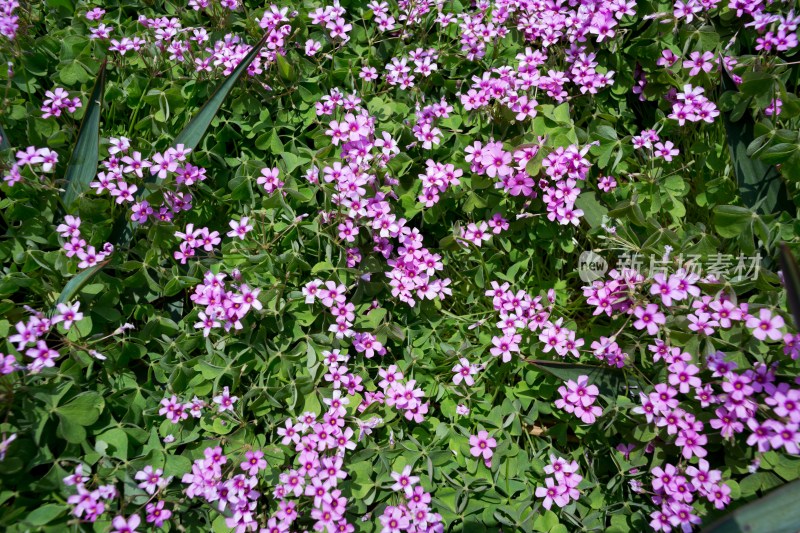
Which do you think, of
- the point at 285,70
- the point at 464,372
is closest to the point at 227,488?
the point at 464,372

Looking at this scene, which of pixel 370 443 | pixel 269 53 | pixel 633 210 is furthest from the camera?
pixel 269 53

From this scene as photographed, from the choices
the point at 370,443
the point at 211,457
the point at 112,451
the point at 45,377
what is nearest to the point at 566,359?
the point at 370,443

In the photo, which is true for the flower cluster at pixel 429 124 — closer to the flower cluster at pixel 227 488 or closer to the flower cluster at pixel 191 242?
the flower cluster at pixel 191 242

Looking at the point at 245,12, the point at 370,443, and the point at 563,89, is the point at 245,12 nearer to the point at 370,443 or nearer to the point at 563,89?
the point at 563,89

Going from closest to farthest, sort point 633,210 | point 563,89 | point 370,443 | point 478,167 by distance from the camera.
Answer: point 370,443 → point 633,210 → point 478,167 → point 563,89

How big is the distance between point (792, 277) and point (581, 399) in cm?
87

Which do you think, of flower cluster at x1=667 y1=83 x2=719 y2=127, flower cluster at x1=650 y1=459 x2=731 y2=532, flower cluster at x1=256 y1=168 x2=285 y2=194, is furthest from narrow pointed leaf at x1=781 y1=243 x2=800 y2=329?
flower cluster at x1=256 y1=168 x2=285 y2=194

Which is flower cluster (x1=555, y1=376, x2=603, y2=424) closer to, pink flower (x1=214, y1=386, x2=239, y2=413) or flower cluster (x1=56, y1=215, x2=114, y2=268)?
pink flower (x1=214, y1=386, x2=239, y2=413)

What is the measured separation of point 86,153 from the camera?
2627mm

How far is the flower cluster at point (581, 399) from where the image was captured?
2277 mm

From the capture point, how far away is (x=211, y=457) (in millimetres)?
2146

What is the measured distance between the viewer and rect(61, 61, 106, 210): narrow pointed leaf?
2609mm

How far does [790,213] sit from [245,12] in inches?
113

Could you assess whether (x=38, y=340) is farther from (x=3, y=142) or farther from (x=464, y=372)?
(x=464, y=372)
